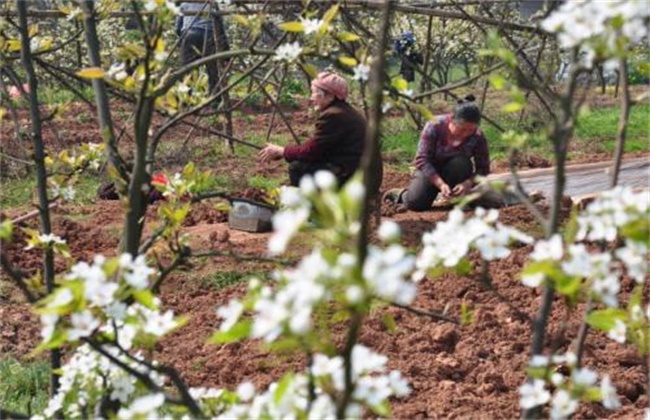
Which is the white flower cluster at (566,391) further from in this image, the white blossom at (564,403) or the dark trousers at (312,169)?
the dark trousers at (312,169)

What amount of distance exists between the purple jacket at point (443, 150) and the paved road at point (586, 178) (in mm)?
844

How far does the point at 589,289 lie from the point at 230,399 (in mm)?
689

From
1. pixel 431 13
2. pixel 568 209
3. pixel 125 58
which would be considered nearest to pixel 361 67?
pixel 125 58

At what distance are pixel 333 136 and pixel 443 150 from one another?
3.24 feet

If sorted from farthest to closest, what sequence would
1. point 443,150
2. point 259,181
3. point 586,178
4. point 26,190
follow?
point 259,181, point 26,190, point 586,178, point 443,150

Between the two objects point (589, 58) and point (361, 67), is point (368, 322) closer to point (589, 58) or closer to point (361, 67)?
point (361, 67)

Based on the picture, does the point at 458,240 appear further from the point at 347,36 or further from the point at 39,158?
the point at 39,158

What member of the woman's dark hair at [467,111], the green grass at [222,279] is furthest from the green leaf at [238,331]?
the woman's dark hair at [467,111]

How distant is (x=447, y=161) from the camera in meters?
7.05

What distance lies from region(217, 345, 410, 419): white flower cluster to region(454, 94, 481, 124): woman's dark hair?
4965mm

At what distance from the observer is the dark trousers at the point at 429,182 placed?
698 cm

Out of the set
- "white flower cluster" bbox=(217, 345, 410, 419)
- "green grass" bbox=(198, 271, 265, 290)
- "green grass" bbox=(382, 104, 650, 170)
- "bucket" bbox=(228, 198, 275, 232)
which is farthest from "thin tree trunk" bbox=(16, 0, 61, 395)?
"green grass" bbox=(382, 104, 650, 170)

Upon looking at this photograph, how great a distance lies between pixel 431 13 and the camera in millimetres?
5145

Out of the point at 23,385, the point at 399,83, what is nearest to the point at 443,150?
the point at 23,385
